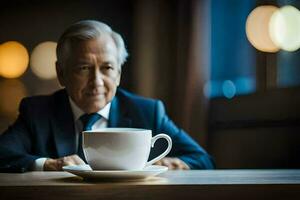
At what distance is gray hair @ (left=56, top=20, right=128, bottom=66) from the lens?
93cm

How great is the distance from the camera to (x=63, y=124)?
3.06 ft

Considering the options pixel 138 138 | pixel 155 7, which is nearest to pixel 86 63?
pixel 155 7

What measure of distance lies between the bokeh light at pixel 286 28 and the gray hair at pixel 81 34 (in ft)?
1.02

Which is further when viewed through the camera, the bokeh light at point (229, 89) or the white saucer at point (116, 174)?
the bokeh light at point (229, 89)

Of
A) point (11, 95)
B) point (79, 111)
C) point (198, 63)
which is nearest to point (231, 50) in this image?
point (198, 63)

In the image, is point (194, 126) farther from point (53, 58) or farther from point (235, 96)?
point (53, 58)

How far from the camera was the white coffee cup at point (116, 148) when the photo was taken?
0.69m

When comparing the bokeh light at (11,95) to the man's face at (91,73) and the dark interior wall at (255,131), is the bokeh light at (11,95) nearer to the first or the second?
the man's face at (91,73)

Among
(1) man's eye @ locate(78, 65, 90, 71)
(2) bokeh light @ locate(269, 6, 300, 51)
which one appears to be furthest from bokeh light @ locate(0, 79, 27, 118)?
(2) bokeh light @ locate(269, 6, 300, 51)

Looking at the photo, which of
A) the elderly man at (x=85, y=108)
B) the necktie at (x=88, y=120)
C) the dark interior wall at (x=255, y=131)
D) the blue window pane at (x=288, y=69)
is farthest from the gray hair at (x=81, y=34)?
the blue window pane at (x=288, y=69)

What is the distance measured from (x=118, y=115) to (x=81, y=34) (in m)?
0.16

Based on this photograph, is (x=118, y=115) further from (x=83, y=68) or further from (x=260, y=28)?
(x=260, y=28)

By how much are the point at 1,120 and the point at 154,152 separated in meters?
0.28

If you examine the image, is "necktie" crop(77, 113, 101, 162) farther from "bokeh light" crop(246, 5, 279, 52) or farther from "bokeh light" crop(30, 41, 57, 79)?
"bokeh light" crop(246, 5, 279, 52)
